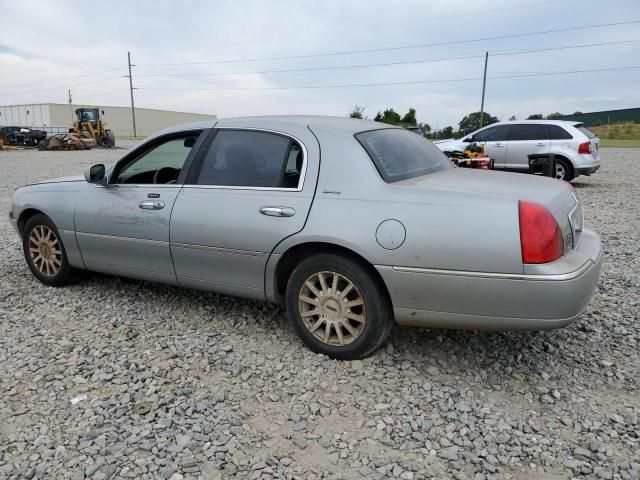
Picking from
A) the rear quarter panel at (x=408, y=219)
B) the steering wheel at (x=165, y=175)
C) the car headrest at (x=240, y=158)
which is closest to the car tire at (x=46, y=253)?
the steering wheel at (x=165, y=175)

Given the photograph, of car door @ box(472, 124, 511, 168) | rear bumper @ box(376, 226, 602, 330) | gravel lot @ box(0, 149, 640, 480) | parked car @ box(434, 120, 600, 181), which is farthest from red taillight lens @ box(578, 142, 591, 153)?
rear bumper @ box(376, 226, 602, 330)

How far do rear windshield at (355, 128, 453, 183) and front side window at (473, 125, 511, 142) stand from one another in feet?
29.5

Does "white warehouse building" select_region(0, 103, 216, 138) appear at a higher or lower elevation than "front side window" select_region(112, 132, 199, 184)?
higher

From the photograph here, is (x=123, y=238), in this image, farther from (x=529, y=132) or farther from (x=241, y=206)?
(x=529, y=132)

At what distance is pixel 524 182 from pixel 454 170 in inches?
24.8

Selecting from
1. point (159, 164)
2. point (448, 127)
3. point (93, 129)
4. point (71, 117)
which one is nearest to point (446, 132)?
point (448, 127)

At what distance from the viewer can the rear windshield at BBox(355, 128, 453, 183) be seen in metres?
3.24

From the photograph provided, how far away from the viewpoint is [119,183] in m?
4.21

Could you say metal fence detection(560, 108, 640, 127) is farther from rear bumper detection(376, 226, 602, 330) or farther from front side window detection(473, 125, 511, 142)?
rear bumper detection(376, 226, 602, 330)

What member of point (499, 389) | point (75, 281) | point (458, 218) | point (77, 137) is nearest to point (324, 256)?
point (458, 218)

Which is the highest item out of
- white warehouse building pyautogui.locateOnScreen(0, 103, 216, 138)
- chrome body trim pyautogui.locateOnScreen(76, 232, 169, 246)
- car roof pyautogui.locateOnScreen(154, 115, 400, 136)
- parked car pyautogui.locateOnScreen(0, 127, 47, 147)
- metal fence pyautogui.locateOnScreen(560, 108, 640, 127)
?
white warehouse building pyautogui.locateOnScreen(0, 103, 216, 138)

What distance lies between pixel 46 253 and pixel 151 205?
Answer: 5.09 feet

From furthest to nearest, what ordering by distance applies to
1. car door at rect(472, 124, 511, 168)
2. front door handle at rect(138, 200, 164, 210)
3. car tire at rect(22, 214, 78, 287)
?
car door at rect(472, 124, 511, 168) → car tire at rect(22, 214, 78, 287) → front door handle at rect(138, 200, 164, 210)

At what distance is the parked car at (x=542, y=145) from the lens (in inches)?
451
